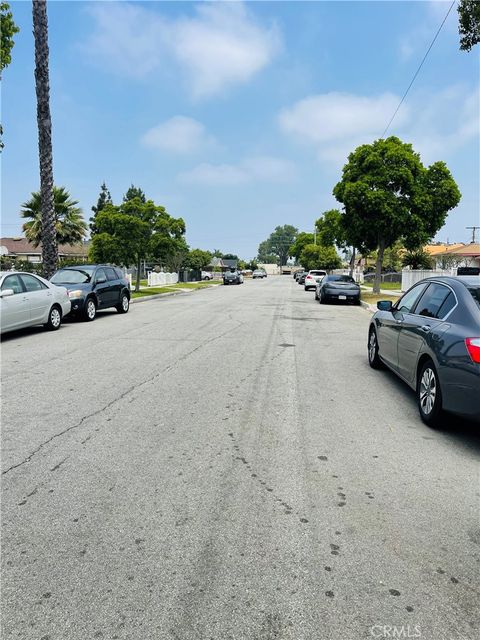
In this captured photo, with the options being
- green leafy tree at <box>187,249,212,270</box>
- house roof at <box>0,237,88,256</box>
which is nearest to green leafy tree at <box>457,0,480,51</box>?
house roof at <box>0,237,88,256</box>

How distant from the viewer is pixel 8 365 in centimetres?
819

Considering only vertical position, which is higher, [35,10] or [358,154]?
[35,10]

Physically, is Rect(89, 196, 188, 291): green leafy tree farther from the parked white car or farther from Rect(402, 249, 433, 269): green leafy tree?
Rect(402, 249, 433, 269): green leafy tree

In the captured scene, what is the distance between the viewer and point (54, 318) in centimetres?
1259

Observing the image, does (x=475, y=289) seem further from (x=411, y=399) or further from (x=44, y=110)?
(x=44, y=110)

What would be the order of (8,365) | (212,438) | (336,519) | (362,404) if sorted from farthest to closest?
(8,365) → (362,404) → (212,438) → (336,519)

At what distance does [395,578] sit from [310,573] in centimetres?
44

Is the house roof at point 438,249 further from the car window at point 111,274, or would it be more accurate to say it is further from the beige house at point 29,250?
the car window at point 111,274

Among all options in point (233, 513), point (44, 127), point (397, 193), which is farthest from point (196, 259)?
point (233, 513)

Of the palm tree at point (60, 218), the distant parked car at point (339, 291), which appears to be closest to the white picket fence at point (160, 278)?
the palm tree at point (60, 218)

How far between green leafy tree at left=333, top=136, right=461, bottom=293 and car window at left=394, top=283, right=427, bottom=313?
1891 centimetres

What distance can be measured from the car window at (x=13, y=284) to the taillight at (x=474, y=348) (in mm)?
9358

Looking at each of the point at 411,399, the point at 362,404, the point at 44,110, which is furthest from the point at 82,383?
the point at 44,110

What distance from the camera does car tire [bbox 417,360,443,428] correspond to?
5.06 metres
